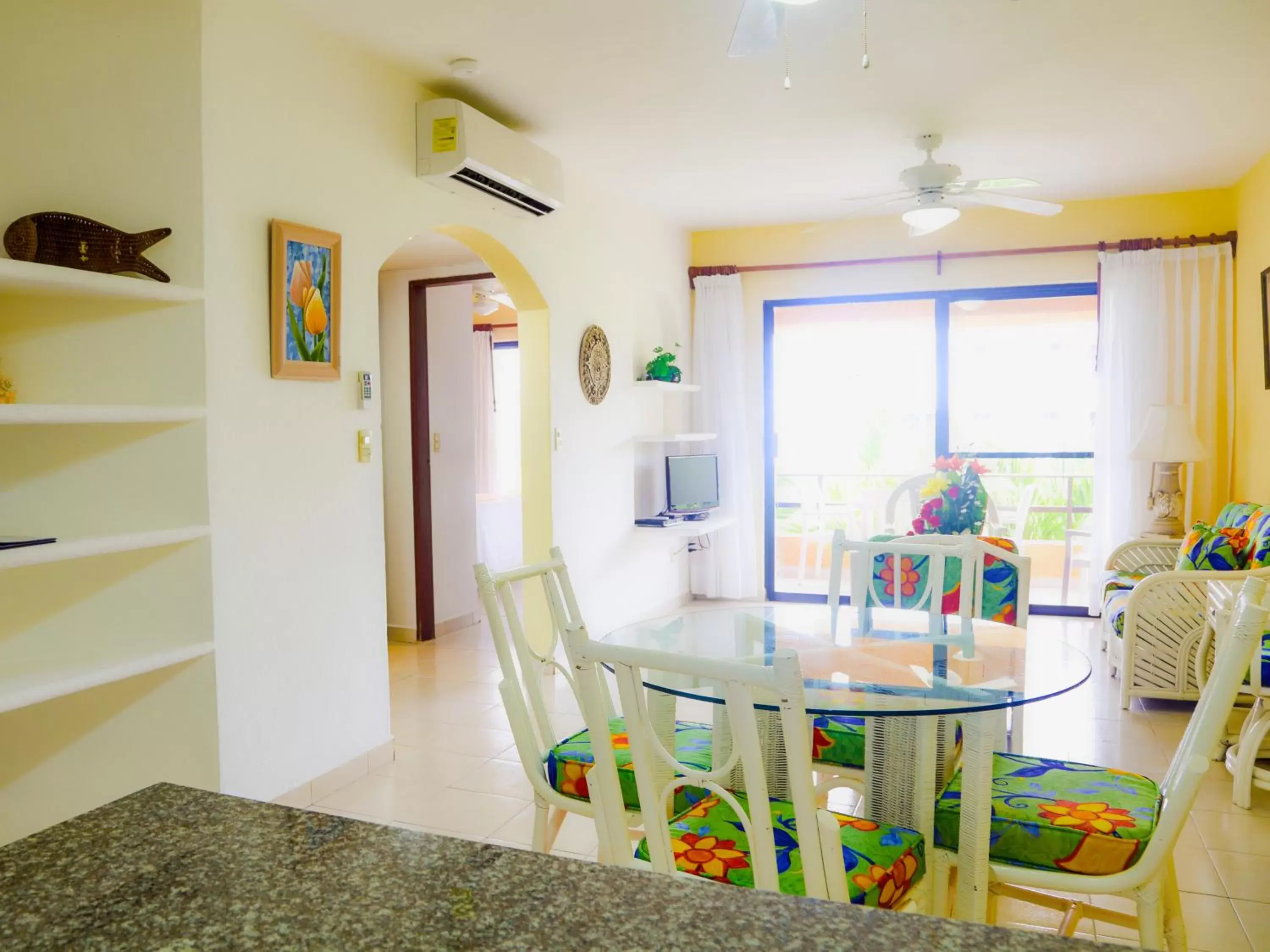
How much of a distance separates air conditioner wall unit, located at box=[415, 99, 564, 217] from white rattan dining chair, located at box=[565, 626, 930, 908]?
2422 mm

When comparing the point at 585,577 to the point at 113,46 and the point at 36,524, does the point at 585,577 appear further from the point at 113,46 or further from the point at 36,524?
the point at 113,46

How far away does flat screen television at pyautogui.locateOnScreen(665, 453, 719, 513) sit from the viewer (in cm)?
585

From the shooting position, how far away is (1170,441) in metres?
5.17

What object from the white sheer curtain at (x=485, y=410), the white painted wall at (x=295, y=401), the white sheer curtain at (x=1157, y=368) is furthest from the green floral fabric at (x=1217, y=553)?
the white sheer curtain at (x=485, y=410)

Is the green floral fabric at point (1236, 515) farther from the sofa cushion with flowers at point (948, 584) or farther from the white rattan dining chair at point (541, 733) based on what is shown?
the white rattan dining chair at point (541, 733)

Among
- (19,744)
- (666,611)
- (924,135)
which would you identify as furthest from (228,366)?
(666,611)

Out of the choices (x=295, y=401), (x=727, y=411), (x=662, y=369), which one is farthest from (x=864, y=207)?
(x=295, y=401)

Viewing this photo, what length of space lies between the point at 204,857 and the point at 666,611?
5344 mm

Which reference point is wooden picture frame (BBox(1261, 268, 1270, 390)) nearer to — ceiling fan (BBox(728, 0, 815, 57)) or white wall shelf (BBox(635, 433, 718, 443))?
white wall shelf (BBox(635, 433, 718, 443))

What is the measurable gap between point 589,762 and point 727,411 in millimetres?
4535

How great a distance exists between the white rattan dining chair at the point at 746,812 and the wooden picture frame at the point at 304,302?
1757 mm

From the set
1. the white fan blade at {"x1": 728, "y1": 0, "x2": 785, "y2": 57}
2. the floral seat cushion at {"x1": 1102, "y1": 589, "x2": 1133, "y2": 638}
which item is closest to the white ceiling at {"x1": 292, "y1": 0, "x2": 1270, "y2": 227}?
the white fan blade at {"x1": 728, "y1": 0, "x2": 785, "y2": 57}

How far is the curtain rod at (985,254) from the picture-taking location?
18.2 feet

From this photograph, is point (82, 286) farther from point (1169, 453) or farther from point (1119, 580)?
point (1169, 453)
